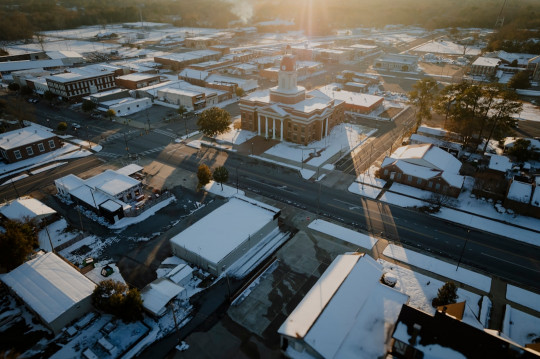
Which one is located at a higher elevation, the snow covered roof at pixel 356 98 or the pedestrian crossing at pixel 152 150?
the snow covered roof at pixel 356 98

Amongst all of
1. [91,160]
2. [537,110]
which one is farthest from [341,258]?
[537,110]

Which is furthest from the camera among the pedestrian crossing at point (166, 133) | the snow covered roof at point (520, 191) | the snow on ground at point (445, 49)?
the snow on ground at point (445, 49)

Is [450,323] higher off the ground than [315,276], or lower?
higher

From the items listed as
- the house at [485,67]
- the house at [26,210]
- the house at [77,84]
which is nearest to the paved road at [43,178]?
the house at [26,210]

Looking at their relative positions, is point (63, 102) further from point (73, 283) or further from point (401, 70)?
point (401, 70)

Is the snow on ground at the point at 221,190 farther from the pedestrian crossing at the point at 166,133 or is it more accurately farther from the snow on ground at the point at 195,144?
the pedestrian crossing at the point at 166,133

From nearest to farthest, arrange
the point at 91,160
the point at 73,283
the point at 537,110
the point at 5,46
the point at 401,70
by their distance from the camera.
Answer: the point at 73,283 → the point at 91,160 → the point at 537,110 → the point at 401,70 → the point at 5,46

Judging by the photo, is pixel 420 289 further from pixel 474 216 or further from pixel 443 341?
pixel 474 216

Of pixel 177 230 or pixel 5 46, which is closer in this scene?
pixel 177 230
